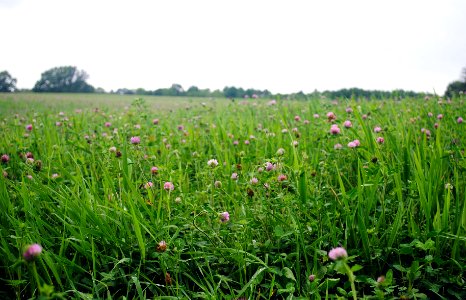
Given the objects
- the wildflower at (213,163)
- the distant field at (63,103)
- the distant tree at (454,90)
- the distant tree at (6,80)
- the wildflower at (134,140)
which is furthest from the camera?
the distant tree at (6,80)

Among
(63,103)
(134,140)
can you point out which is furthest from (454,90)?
(63,103)

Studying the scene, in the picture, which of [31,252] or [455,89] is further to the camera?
[455,89]

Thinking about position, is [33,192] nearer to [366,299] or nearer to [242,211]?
[242,211]

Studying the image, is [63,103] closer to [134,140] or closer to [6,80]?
[134,140]

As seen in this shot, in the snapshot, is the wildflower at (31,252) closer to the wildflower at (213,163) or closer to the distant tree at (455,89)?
the wildflower at (213,163)

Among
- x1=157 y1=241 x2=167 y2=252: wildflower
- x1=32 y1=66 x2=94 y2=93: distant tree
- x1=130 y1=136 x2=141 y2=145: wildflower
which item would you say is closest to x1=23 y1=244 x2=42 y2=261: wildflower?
x1=157 y1=241 x2=167 y2=252: wildflower

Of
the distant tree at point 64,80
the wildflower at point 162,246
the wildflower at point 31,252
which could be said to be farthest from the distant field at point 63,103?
the distant tree at point 64,80

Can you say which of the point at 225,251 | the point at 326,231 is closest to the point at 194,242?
the point at 225,251

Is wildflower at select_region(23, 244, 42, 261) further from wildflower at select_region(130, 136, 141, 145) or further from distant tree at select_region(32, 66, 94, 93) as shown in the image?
distant tree at select_region(32, 66, 94, 93)

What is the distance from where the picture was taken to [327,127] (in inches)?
114

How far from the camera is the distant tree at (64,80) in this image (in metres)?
44.5

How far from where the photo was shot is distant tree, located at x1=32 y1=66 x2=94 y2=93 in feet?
146

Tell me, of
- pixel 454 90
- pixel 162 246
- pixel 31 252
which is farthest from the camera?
pixel 454 90

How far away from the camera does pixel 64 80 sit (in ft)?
156
